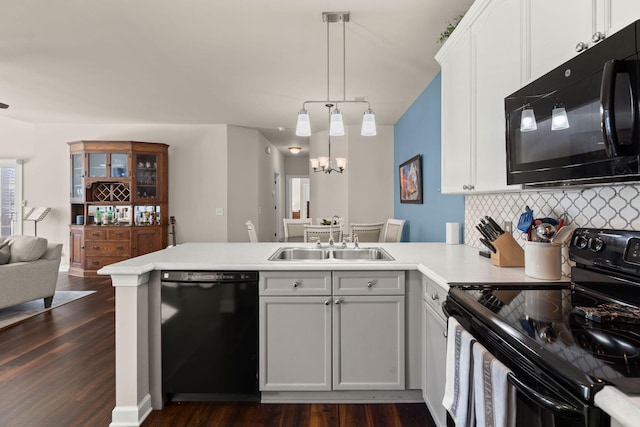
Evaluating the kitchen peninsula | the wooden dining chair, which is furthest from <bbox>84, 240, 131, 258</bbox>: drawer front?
the kitchen peninsula

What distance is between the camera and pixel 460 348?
121 centimetres

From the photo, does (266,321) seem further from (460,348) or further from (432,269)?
(460,348)

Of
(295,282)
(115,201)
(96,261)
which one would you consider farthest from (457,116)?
(96,261)

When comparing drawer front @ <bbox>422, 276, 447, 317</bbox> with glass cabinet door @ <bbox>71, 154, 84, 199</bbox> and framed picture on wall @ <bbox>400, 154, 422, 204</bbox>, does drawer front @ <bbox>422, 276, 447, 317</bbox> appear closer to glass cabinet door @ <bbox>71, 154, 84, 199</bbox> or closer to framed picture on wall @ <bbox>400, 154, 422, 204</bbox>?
framed picture on wall @ <bbox>400, 154, 422, 204</bbox>

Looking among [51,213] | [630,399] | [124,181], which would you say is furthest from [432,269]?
[51,213]

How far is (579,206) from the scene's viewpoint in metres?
1.62

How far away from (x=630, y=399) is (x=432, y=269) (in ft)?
4.06

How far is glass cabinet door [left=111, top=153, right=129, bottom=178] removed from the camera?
19.1ft

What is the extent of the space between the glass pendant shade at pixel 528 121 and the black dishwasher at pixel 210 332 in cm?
155

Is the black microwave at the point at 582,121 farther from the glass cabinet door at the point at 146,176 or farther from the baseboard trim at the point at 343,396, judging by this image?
the glass cabinet door at the point at 146,176

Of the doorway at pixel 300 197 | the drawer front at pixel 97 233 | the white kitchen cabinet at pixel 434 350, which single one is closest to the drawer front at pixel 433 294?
the white kitchen cabinet at pixel 434 350

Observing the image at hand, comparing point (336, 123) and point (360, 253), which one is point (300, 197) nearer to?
point (360, 253)

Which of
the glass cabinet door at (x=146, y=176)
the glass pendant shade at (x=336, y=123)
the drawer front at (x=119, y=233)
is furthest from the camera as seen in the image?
the glass cabinet door at (x=146, y=176)

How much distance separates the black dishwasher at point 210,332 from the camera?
2.08 meters
